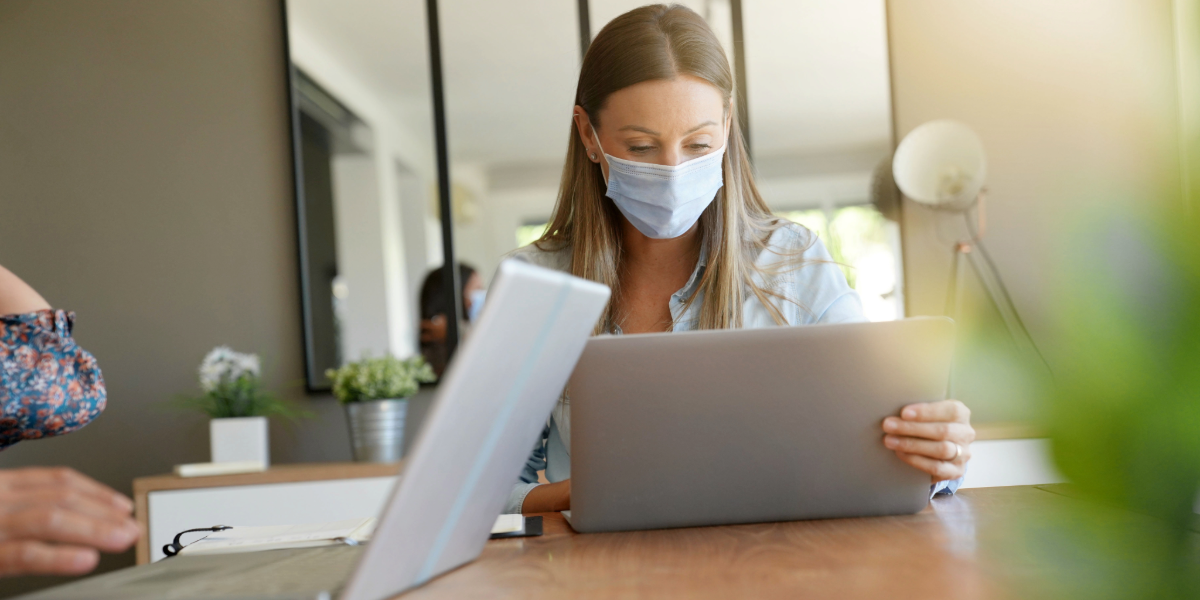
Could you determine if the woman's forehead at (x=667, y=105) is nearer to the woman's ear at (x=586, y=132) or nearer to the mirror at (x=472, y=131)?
the woman's ear at (x=586, y=132)

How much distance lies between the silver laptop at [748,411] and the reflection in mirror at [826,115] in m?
1.87

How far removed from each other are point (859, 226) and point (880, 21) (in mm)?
655

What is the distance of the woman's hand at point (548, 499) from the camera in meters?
1.17

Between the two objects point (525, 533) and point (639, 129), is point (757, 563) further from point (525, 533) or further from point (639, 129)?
point (639, 129)

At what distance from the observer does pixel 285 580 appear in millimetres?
656

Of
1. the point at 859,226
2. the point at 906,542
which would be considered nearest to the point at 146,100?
the point at 859,226

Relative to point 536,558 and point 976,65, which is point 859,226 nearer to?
point 976,65

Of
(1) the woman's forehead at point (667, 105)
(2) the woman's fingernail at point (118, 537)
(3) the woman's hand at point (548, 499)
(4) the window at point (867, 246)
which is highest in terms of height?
(1) the woman's forehead at point (667, 105)

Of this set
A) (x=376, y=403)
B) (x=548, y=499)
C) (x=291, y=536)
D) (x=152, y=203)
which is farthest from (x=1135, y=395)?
(x=152, y=203)

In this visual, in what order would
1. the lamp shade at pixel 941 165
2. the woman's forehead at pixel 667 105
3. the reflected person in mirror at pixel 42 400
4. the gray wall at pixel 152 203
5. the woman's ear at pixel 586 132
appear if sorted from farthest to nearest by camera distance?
the gray wall at pixel 152 203, the lamp shade at pixel 941 165, the woman's ear at pixel 586 132, the woman's forehead at pixel 667 105, the reflected person in mirror at pixel 42 400

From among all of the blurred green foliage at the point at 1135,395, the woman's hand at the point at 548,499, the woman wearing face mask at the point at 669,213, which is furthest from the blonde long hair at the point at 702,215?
the blurred green foliage at the point at 1135,395

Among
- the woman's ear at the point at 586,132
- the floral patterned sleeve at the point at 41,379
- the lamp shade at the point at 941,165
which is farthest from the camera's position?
the lamp shade at the point at 941,165

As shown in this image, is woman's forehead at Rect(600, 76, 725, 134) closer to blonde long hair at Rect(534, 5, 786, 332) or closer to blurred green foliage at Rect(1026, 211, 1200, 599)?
blonde long hair at Rect(534, 5, 786, 332)

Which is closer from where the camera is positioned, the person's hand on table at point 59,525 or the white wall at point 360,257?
the person's hand on table at point 59,525
